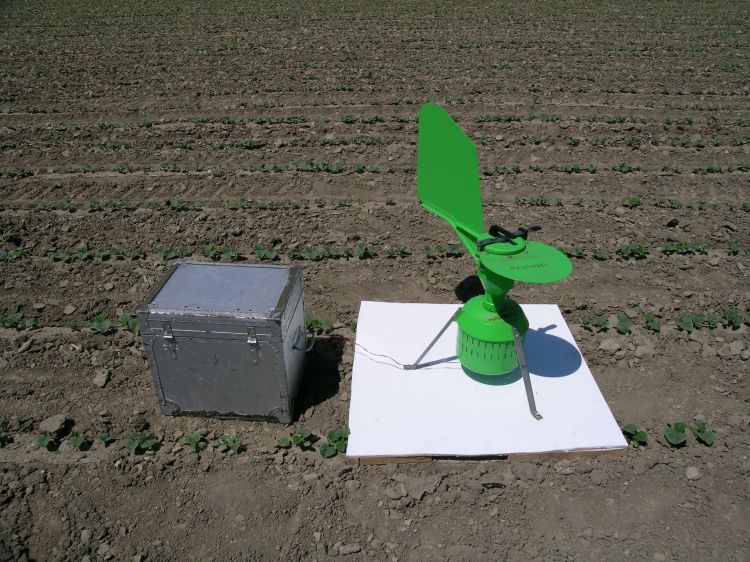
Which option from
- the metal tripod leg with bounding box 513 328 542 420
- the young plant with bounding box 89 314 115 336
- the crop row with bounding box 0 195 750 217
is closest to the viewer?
the metal tripod leg with bounding box 513 328 542 420

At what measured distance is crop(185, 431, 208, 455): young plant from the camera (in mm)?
4195

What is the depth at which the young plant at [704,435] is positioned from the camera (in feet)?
14.1

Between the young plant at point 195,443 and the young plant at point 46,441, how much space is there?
917mm

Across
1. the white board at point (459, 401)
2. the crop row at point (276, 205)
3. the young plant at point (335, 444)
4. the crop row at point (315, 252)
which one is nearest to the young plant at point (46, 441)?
the young plant at point (335, 444)

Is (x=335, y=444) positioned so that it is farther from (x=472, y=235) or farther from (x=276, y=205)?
(x=276, y=205)

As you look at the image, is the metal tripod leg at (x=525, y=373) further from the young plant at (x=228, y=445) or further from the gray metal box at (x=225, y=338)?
the young plant at (x=228, y=445)

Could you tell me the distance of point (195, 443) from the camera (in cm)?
421

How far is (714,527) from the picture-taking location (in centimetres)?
377

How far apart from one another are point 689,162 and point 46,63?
494 inches

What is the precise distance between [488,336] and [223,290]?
1846 mm

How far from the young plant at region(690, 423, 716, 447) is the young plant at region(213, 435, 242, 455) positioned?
322 centimetres

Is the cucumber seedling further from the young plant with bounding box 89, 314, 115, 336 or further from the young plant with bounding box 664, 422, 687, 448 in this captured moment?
the young plant with bounding box 664, 422, 687, 448

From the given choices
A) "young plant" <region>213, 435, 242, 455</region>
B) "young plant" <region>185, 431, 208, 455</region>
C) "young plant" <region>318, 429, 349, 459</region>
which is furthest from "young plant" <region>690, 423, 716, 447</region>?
"young plant" <region>185, 431, 208, 455</region>

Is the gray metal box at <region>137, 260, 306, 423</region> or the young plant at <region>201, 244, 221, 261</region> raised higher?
the gray metal box at <region>137, 260, 306, 423</region>
